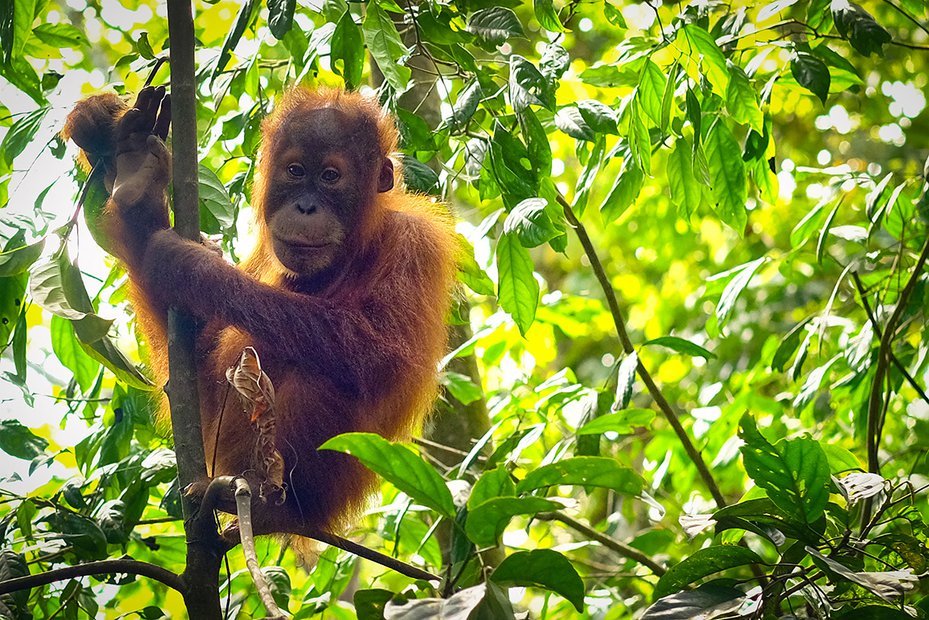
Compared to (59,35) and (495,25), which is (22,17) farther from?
(495,25)

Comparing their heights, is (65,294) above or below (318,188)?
below

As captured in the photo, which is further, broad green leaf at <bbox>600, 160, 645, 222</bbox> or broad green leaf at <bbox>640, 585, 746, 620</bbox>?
broad green leaf at <bbox>600, 160, 645, 222</bbox>

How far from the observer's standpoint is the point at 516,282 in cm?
267

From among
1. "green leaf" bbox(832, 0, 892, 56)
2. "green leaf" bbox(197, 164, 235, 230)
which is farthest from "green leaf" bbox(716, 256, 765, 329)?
"green leaf" bbox(197, 164, 235, 230)

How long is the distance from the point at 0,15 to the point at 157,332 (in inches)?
50.7

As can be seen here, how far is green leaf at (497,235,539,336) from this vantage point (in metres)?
2.64

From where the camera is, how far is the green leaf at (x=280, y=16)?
223 cm

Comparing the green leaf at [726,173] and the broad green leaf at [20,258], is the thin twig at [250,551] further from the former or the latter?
the green leaf at [726,173]

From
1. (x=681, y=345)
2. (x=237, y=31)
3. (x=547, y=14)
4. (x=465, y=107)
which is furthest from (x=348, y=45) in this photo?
(x=681, y=345)

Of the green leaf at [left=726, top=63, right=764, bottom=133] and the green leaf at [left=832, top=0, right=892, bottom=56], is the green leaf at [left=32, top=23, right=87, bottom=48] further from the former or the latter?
the green leaf at [left=832, top=0, right=892, bottom=56]

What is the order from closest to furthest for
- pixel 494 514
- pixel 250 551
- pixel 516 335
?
pixel 250 551
pixel 494 514
pixel 516 335

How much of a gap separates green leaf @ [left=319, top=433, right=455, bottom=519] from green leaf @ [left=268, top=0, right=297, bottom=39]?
1096mm

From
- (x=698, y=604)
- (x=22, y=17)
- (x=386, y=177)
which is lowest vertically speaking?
(x=698, y=604)

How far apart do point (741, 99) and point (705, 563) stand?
4.60ft
